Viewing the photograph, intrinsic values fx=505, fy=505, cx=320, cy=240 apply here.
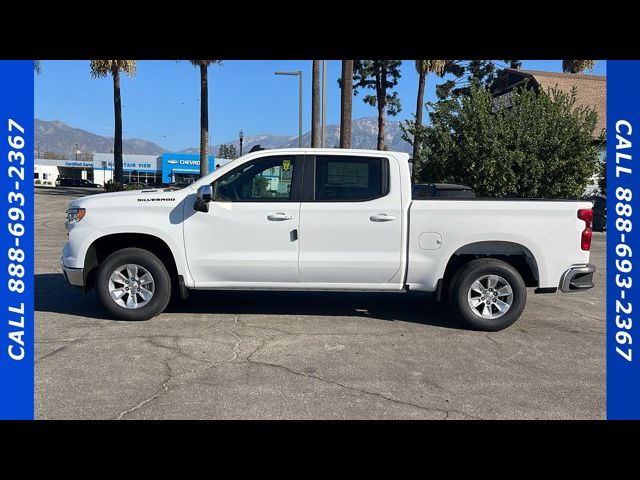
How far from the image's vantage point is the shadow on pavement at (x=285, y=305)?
644 centimetres

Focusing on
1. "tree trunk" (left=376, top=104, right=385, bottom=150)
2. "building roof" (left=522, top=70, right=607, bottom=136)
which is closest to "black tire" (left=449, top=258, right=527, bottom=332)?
"building roof" (left=522, top=70, right=607, bottom=136)

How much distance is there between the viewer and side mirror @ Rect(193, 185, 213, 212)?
18.4ft

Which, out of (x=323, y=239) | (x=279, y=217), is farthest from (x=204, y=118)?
(x=323, y=239)

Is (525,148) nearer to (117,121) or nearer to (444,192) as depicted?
(444,192)

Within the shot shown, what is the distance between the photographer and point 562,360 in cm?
504

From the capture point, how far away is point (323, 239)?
5.80 meters

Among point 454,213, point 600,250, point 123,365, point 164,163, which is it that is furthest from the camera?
point 164,163

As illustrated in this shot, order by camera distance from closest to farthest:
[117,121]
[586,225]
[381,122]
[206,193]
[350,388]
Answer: [350,388], [206,193], [586,225], [117,121], [381,122]

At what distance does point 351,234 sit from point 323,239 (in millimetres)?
326

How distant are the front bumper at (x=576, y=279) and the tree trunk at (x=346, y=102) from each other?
29.8 ft

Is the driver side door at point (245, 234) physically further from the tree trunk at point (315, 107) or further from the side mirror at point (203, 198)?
the tree trunk at point (315, 107)

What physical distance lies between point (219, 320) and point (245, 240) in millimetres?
1069

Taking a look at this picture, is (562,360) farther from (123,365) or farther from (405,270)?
(123,365)
